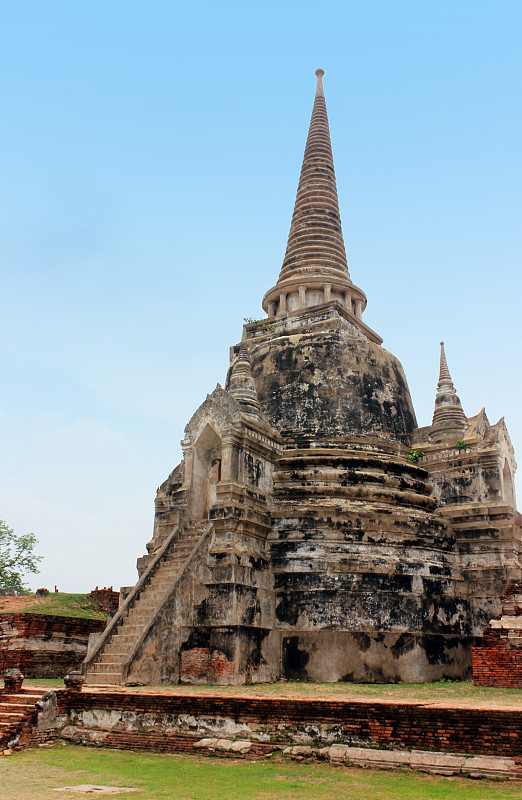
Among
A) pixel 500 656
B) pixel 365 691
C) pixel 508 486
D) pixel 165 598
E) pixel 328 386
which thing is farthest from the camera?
pixel 508 486

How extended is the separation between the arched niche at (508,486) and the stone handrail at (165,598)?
8863 mm

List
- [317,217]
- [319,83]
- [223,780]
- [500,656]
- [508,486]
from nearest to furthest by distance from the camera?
[223,780], [500,656], [508,486], [317,217], [319,83]

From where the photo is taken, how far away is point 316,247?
2469 centimetres

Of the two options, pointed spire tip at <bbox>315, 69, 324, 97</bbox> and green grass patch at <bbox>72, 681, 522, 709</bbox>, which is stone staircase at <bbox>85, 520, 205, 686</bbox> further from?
pointed spire tip at <bbox>315, 69, 324, 97</bbox>

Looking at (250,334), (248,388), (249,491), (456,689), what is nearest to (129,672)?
(249,491)

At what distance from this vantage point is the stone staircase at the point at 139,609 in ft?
47.4

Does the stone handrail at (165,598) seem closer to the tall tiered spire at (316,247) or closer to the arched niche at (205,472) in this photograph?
the arched niche at (205,472)

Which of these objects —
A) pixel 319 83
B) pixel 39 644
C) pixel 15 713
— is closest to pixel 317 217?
pixel 319 83

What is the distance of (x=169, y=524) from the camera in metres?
18.6

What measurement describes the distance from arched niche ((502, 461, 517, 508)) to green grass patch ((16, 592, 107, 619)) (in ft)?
39.8

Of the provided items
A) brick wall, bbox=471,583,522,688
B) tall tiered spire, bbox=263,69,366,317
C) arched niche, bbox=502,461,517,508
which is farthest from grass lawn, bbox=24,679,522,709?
tall tiered spire, bbox=263,69,366,317

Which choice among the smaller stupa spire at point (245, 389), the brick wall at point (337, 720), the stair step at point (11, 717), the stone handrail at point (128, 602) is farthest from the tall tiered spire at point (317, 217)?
the stair step at point (11, 717)

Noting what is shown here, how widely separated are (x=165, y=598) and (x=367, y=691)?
4512 mm

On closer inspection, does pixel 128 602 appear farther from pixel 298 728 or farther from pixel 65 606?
pixel 298 728
